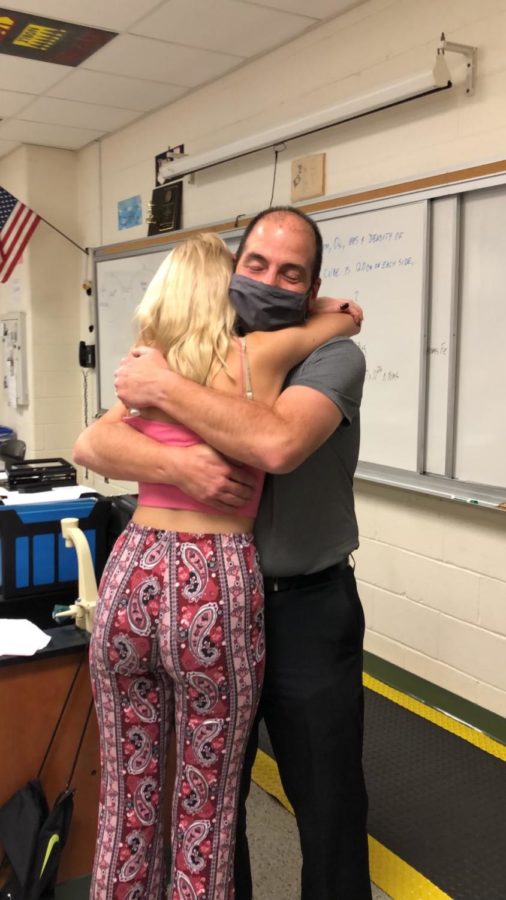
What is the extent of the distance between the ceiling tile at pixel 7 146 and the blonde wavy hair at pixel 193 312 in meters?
4.57

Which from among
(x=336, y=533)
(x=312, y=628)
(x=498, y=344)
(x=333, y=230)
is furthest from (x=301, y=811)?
(x=333, y=230)

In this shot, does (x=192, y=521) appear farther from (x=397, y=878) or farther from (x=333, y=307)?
(x=397, y=878)

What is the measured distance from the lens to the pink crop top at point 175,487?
133 centimetres

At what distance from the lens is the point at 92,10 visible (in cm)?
314

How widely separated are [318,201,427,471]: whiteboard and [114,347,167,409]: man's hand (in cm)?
161

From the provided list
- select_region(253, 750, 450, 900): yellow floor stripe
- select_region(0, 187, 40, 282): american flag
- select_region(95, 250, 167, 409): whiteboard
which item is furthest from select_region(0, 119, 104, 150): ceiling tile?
select_region(253, 750, 450, 900): yellow floor stripe

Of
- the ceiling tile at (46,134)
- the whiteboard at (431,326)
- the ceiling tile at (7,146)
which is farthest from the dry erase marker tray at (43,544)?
the ceiling tile at (7,146)

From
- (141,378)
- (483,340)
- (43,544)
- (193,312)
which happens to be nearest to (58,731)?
(43,544)

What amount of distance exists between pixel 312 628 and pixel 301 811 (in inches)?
14.6

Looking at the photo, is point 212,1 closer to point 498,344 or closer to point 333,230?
point 333,230

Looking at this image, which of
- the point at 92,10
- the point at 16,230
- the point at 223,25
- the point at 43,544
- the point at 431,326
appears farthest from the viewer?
the point at 16,230

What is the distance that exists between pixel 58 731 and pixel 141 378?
3.01 feet

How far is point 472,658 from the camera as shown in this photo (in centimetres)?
271

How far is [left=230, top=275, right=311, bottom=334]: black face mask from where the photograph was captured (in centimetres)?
134
